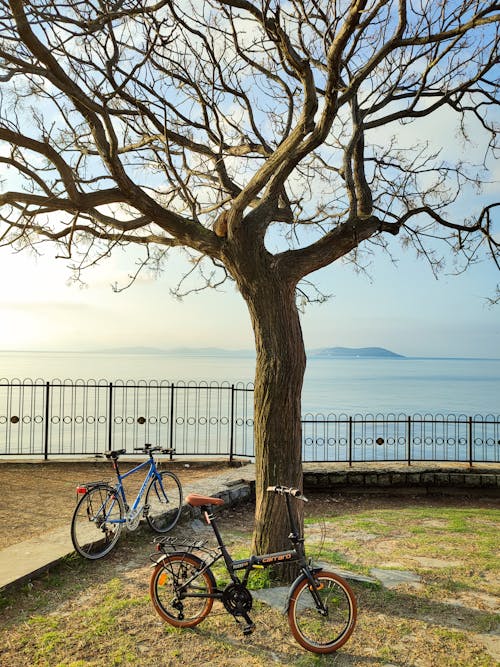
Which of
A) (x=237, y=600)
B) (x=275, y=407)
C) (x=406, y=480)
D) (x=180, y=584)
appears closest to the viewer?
(x=237, y=600)

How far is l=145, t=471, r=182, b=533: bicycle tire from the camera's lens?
816cm

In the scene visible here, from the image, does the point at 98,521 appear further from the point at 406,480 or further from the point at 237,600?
→ the point at 406,480

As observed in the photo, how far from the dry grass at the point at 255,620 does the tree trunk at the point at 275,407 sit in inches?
35.6

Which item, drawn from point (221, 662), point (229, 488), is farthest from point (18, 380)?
point (221, 662)

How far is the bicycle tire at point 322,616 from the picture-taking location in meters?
4.80

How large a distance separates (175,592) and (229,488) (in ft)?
16.9

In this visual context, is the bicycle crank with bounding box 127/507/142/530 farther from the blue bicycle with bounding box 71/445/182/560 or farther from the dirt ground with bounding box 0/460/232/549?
the dirt ground with bounding box 0/460/232/549

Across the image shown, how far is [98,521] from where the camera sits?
698 cm

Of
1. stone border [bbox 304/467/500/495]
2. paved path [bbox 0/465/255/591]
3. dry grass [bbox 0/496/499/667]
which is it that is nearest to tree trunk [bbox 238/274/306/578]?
dry grass [bbox 0/496/499/667]

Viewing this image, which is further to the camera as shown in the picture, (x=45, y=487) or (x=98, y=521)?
(x=45, y=487)

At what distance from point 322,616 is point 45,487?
772cm

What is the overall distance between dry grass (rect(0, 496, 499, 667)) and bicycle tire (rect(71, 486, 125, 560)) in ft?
0.56

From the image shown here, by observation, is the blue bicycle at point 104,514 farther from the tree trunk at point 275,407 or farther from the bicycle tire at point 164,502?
the tree trunk at point 275,407

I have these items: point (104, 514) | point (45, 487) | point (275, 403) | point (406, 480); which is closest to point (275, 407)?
point (275, 403)
